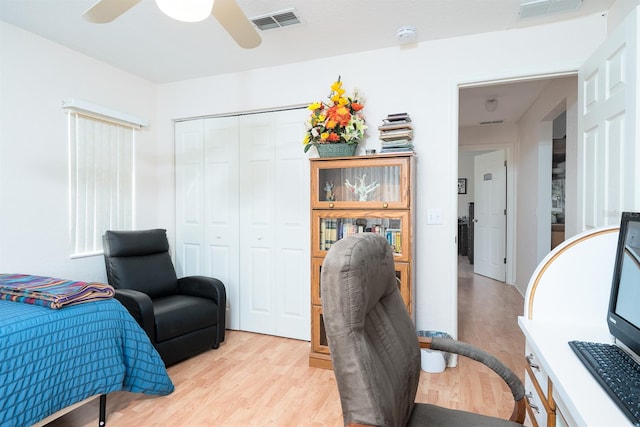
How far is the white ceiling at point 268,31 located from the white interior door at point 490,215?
348 cm

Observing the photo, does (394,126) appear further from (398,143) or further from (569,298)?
(569,298)

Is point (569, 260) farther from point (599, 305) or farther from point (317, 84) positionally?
point (317, 84)

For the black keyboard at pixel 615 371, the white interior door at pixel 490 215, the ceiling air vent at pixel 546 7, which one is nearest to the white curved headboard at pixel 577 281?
Answer: the black keyboard at pixel 615 371

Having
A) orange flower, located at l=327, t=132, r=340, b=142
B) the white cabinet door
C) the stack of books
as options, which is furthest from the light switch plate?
the white cabinet door

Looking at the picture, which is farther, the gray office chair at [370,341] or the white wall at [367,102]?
the white wall at [367,102]

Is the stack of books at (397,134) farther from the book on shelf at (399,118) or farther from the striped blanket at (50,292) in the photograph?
the striped blanket at (50,292)

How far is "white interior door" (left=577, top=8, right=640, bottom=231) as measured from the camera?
4.91 feet

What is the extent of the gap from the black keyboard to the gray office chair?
357mm

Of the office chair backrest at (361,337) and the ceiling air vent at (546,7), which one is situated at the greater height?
the ceiling air vent at (546,7)

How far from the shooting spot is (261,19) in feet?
7.43

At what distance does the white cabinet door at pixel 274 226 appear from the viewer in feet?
10.1

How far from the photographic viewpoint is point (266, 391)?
2242 millimetres

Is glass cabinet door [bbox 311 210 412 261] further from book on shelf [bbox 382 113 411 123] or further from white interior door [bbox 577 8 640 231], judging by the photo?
white interior door [bbox 577 8 640 231]

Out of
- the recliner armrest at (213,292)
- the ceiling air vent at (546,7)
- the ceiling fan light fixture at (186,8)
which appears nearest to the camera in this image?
the ceiling fan light fixture at (186,8)
